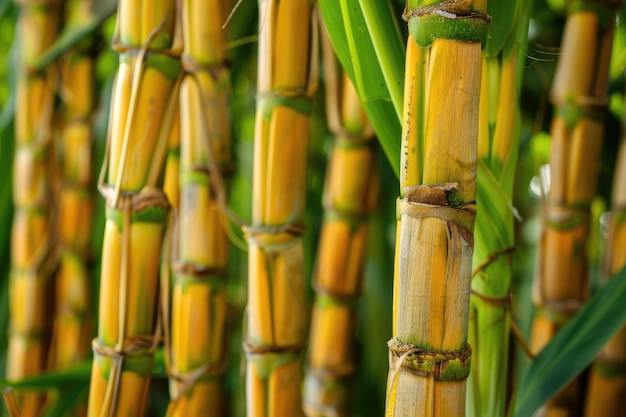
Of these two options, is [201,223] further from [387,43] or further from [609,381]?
[609,381]

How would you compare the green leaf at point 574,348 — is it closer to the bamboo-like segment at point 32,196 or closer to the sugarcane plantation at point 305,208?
the sugarcane plantation at point 305,208

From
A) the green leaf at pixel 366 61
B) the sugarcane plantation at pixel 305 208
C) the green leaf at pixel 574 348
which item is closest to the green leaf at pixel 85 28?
the sugarcane plantation at pixel 305 208

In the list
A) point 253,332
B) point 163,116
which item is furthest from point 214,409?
point 163,116

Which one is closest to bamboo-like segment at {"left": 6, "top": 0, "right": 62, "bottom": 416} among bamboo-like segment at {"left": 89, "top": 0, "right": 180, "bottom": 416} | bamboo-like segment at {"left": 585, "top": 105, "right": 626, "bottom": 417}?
bamboo-like segment at {"left": 89, "top": 0, "right": 180, "bottom": 416}

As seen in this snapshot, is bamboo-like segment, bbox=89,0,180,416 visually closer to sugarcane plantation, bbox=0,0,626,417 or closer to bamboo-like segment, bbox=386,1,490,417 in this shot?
sugarcane plantation, bbox=0,0,626,417

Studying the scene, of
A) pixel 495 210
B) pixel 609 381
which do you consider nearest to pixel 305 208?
pixel 495 210

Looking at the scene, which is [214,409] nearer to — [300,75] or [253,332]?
[253,332]
